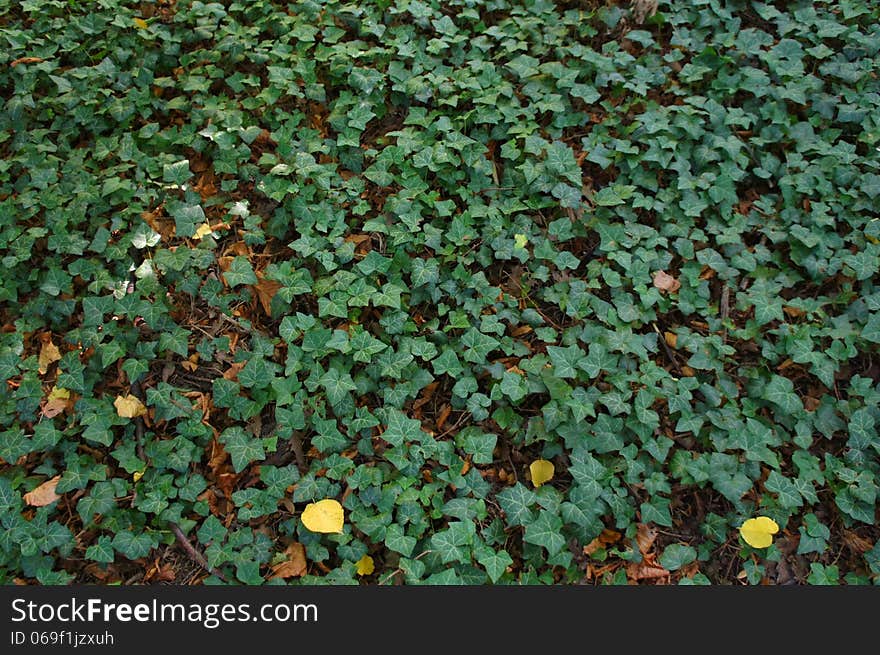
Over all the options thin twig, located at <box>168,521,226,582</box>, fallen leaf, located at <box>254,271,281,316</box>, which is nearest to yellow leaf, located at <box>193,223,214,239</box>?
fallen leaf, located at <box>254,271,281,316</box>

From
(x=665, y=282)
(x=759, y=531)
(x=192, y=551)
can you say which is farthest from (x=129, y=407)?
(x=759, y=531)

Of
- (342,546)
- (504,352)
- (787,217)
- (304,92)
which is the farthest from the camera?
(304,92)

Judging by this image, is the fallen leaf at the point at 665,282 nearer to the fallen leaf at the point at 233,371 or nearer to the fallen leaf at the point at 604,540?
the fallen leaf at the point at 604,540

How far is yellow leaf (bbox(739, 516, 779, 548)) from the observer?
2.87m

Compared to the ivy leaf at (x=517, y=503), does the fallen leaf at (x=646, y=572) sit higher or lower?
lower

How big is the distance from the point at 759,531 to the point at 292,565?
6.65ft

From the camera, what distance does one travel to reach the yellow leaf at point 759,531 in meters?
2.87

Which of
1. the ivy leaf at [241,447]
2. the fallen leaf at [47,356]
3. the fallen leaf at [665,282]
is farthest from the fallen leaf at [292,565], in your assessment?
the fallen leaf at [665,282]

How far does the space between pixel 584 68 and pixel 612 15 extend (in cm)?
46

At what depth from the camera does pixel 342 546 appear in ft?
9.16

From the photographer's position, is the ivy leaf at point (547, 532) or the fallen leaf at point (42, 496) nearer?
the ivy leaf at point (547, 532)

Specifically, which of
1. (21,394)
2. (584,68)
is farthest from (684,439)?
(21,394)

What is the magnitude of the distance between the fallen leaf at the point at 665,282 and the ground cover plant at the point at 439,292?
4 centimetres

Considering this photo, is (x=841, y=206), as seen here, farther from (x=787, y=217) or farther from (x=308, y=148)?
A: (x=308, y=148)
